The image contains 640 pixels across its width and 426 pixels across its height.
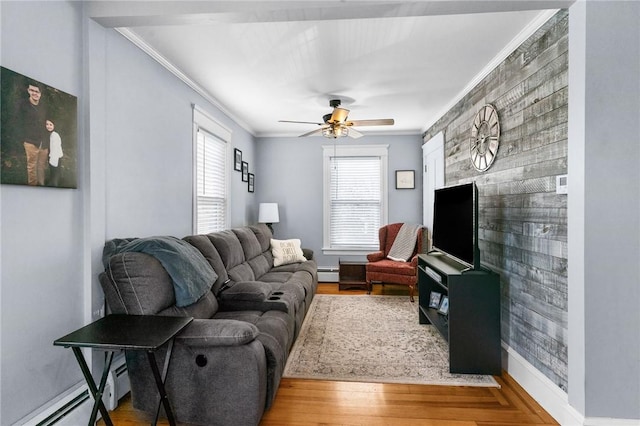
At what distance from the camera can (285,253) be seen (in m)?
4.70

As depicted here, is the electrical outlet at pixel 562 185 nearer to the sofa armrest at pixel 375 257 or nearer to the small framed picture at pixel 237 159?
the sofa armrest at pixel 375 257

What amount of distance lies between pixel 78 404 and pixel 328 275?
421cm

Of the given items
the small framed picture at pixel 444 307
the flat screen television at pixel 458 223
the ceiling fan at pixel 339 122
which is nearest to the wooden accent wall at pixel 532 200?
the flat screen television at pixel 458 223

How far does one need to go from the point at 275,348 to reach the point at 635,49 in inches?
107

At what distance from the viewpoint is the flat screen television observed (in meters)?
2.62

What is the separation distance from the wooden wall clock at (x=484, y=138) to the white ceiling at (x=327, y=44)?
0.44 metres

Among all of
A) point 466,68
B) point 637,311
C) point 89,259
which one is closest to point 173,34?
point 89,259

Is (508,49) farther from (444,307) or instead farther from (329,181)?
(329,181)

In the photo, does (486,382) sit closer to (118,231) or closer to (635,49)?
(635,49)

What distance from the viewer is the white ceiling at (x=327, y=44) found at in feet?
6.27

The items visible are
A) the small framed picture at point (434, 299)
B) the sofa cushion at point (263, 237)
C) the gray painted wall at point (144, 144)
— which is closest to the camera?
the gray painted wall at point (144, 144)

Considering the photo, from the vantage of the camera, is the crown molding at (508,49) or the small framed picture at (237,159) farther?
the small framed picture at (237,159)

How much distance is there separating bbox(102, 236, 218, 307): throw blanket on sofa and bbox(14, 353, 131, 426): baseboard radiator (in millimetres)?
622

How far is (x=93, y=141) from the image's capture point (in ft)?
6.77
